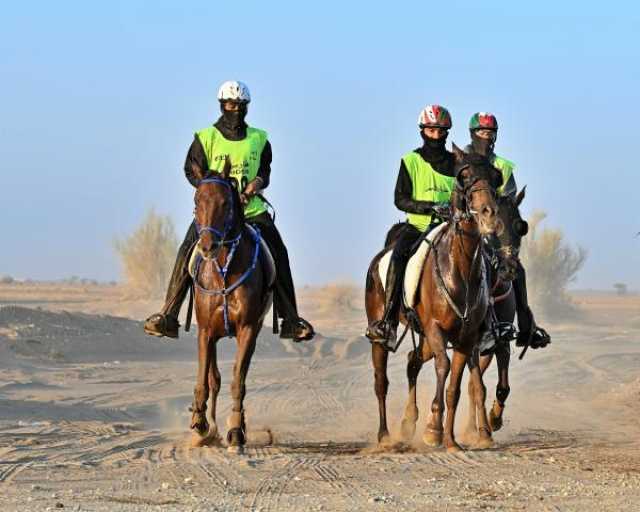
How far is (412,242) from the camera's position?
51.1 ft

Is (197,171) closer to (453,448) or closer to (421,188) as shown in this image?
(421,188)

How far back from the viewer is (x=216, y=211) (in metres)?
14.1

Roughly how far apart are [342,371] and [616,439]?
14948 millimetres

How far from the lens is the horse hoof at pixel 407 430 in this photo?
51.8ft

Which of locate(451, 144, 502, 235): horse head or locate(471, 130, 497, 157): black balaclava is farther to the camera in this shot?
locate(471, 130, 497, 157): black balaclava

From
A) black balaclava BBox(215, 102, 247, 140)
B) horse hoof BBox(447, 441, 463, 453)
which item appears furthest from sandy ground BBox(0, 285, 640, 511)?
black balaclava BBox(215, 102, 247, 140)

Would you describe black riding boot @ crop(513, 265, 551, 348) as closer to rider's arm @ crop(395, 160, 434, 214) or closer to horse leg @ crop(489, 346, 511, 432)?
horse leg @ crop(489, 346, 511, 432)

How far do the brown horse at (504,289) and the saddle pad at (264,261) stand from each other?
91.2 inches

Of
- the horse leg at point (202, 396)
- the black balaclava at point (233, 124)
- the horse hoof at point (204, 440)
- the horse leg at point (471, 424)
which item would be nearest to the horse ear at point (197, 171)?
the black balaclava at point (233, 124)

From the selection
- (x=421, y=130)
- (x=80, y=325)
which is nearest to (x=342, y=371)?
(x=80, y=325)

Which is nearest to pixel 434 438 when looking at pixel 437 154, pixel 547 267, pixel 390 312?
pixel 390 312

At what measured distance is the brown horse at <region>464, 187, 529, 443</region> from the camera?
15.1 m

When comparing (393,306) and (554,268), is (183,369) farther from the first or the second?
(554,268)

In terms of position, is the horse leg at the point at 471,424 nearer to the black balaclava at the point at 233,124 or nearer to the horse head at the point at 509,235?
the horse head at the point at 509,235
